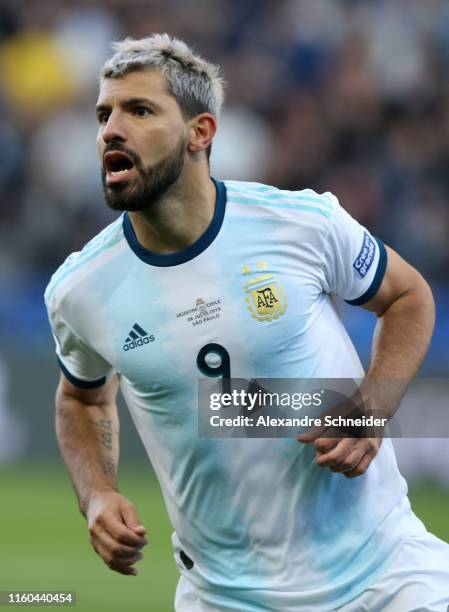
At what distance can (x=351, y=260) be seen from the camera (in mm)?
4473

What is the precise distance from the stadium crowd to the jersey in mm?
7162

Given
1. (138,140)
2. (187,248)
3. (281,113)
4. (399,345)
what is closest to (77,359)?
(187,248)

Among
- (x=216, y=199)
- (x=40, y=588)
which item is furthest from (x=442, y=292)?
(x=216, y=199)

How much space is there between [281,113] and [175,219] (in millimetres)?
8557

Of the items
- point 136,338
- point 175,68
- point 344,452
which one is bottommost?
point 344,452

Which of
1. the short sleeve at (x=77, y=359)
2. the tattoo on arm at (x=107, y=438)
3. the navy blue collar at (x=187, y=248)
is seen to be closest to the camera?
the navy blue collar at (x=187, y=248)

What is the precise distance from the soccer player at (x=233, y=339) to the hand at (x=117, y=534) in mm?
14

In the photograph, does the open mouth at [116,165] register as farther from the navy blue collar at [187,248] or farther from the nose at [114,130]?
the navy blue collar at [187,248]

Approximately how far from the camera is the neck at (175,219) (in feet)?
14.5

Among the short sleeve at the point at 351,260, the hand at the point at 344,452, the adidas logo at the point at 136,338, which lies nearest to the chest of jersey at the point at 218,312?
the adidas logo at the point at 136,338

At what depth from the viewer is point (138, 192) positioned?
4.36 m

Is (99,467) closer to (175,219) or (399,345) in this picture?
(175,219)

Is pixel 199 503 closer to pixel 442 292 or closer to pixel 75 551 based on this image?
pixel 75 551

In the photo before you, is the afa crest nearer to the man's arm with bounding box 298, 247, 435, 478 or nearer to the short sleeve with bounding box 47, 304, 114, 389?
the man's arm with bounding box 298, 247, 435, 478
